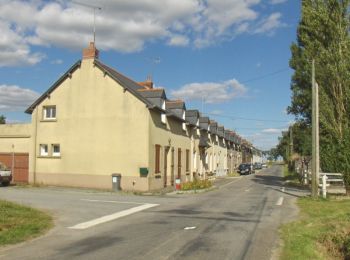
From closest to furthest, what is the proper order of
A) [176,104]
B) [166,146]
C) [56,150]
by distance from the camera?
1. [56,150]
2. [166,146]
3. [176,104]

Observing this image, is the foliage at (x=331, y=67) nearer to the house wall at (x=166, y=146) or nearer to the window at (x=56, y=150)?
the house wall at (x=166, y=146)

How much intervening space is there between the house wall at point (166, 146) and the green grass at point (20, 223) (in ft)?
42.0

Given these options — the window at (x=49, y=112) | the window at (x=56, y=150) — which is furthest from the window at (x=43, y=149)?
the window at (x=49, y=112)

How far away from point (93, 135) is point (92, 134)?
11 centimetres

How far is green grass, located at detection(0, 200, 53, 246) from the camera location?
10938 mm

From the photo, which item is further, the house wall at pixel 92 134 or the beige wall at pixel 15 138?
the beige wall at pixel 15 138

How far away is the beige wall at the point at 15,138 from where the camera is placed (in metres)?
31.6

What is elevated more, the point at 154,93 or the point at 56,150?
the point at 154,93

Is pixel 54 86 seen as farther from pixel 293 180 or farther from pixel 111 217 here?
pixel 293 180

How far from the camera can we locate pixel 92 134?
28.8 meters

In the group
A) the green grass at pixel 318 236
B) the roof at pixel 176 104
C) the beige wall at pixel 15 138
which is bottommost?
the green grass at pixel 318 236

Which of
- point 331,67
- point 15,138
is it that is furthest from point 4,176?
point 331,67

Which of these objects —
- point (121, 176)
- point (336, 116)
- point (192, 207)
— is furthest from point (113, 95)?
point (336, 116)

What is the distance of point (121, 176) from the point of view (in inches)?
1089
